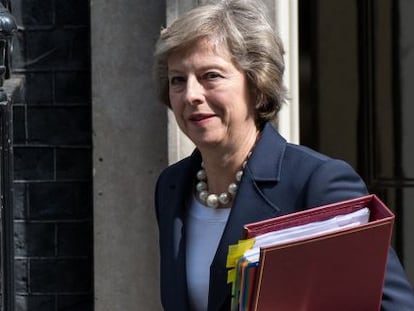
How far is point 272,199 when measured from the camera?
9.30 ft

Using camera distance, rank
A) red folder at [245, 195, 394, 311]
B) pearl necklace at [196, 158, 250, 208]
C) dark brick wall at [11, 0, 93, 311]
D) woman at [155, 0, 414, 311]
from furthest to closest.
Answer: dark brick wall at [11, 0, 93, 311] → pearl necklace at [196, 158, 250, 208] → woman at [155, 0, 414, 311] → red folder at [245, 195, 394, 311]

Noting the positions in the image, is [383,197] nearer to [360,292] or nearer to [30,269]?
[30,269]

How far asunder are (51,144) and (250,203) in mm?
2370

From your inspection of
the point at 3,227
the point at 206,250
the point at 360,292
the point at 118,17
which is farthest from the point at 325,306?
the point at 118,17

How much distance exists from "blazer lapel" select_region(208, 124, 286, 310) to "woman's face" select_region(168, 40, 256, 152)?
0.08m

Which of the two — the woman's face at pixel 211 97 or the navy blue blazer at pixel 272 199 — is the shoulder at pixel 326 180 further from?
the woman's face at pixel 211 97

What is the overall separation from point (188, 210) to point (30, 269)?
2.18 metres

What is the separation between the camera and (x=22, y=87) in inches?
200

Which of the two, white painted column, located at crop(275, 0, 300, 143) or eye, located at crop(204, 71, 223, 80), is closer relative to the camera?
eye, located at crop(204, 71, 223, 80)

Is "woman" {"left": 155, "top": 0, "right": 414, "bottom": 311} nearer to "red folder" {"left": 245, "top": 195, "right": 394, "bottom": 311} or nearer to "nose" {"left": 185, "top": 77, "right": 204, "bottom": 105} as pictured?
"nose" {"left": 185, "top": 77, "right": 204, "bottom": 105}

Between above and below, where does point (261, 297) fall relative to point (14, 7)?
below

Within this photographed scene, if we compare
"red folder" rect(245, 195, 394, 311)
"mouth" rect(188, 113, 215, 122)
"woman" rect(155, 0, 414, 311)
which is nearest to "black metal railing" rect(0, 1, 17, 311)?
"woman" rect(155, 0, 414, 311)

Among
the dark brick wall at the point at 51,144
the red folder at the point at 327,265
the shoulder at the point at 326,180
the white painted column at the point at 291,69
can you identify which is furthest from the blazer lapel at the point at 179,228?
the dark brick wall at the point at 51,144

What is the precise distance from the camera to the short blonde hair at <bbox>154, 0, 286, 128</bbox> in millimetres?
2904
